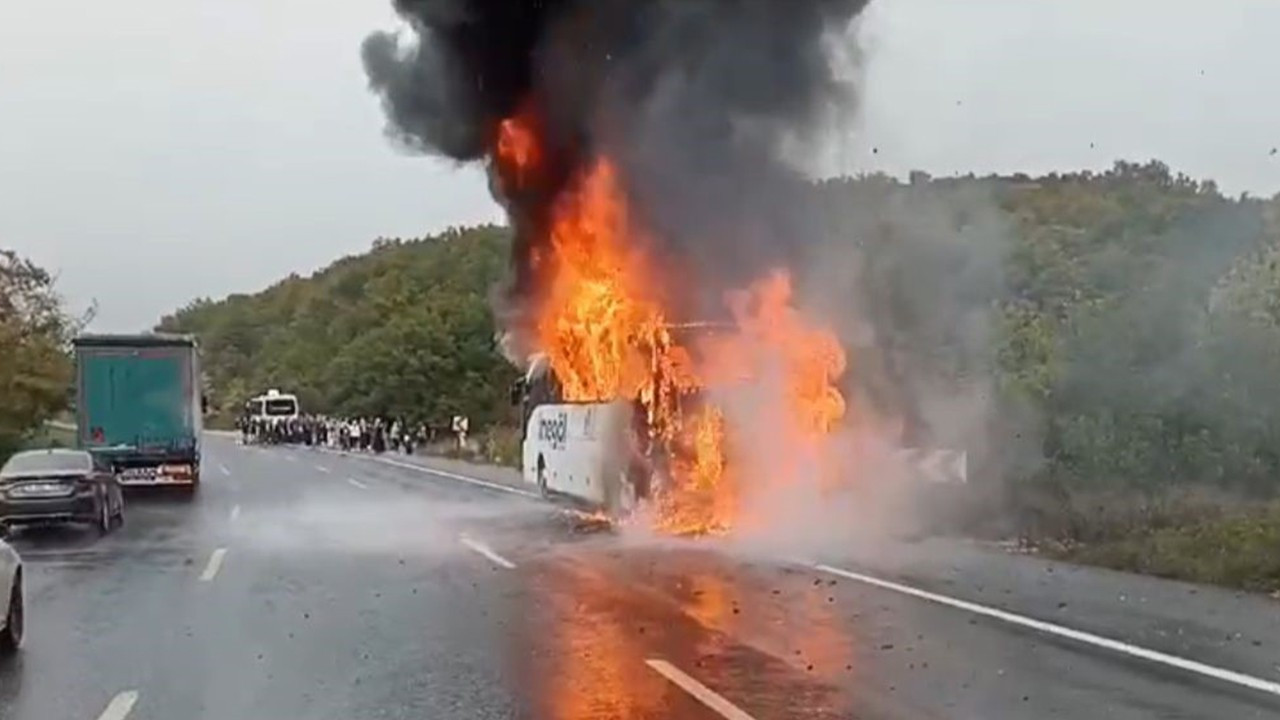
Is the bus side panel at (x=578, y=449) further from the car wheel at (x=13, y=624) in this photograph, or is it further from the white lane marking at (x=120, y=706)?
the white lane marking at (x=120, y=706)

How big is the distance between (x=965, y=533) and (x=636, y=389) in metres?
5.13

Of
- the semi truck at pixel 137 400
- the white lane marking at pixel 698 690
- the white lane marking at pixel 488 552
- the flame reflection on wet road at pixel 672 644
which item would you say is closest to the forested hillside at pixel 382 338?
the semi truck at pixel 137 400

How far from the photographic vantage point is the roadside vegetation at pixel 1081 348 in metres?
21.8

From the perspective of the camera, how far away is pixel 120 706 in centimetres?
1009

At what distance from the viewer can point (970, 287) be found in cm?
3588

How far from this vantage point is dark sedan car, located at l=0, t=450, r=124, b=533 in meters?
24.9

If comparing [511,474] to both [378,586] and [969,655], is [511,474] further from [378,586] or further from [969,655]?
[969,655]

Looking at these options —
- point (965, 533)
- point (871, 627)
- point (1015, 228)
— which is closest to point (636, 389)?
point (965, 533)

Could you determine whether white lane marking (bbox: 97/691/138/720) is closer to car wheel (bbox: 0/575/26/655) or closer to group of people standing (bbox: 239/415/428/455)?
car wheel (bbox: 0/575/26/655)

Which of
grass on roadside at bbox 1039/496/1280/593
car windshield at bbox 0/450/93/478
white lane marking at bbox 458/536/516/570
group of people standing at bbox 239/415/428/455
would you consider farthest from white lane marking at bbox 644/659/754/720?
group of people standing at bbox 239/415/428/455

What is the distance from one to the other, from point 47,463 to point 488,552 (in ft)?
27.6

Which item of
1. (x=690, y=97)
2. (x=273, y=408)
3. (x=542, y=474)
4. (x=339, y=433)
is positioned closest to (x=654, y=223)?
(x=690, y=97)

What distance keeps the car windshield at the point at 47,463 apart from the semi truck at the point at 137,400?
33.9 feet

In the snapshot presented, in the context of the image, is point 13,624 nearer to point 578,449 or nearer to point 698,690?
point 698,690
